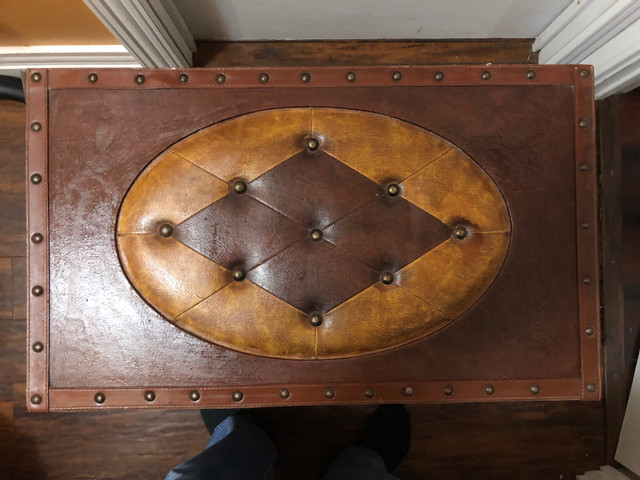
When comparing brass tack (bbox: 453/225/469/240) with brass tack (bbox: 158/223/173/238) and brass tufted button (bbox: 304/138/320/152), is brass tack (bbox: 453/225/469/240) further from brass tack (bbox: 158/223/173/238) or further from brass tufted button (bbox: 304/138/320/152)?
brass tack (bbox: 158/223/173/238)

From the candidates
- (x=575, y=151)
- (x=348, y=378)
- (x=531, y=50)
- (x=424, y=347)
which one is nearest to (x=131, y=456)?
(x=348, y=378)

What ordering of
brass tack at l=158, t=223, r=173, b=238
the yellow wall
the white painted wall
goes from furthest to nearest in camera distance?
1. the white painted wall
2. the yellow wall
3. brass tack at l=158, t=223, r=173, b=238

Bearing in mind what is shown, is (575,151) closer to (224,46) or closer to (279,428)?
(224,46)

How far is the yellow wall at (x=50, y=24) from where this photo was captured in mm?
900

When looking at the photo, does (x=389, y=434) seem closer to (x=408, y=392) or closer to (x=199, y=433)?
(x=408, y=392)

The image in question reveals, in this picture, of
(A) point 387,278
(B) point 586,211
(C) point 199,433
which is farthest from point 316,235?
(C) point 199,433

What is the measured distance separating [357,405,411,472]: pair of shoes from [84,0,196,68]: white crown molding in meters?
1.08

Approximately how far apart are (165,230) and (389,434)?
0.83 m

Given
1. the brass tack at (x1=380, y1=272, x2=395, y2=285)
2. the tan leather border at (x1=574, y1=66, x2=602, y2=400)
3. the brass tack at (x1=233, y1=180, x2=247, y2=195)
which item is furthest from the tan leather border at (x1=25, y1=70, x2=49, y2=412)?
the tan leather border at (x1=574, y1=66, x2=602, y2=400)

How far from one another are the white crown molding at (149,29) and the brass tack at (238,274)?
0.54 meters

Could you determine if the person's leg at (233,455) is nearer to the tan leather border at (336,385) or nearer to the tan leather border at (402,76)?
the tan leather border at (336,385)

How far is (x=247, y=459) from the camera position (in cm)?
102

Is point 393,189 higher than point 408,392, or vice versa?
point 393,189

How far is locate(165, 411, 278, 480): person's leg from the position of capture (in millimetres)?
923
